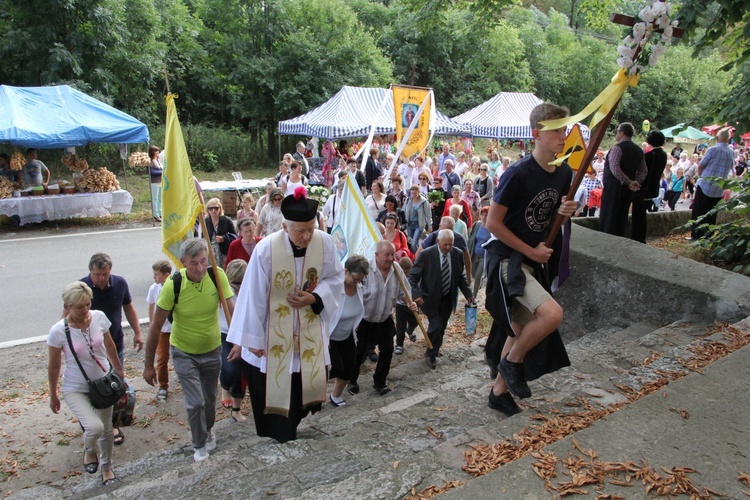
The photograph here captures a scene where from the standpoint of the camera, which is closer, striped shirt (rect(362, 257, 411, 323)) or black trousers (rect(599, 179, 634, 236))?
striped shirt (rect(362, 257, 411, 323))

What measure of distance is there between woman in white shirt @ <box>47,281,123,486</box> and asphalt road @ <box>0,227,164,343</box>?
3.97 metres

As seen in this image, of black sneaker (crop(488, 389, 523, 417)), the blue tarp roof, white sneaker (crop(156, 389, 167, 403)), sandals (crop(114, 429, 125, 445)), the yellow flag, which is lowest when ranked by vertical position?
sandals (crop(114, 429, 125, 445))

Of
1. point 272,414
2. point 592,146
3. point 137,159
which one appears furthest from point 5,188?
point 592,146

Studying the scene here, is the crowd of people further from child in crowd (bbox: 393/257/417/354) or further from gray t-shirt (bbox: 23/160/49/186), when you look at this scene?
gray t-shirt (bbox: 23/160/49/186)

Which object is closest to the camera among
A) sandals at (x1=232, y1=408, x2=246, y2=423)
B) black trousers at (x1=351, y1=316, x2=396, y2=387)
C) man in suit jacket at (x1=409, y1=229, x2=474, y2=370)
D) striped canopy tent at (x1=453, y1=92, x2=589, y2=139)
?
sandals at (x1=232, y1=408, x2=246, y2=423)

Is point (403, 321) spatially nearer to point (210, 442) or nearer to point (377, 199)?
point (210, 442)

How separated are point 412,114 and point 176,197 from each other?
23.3 feet

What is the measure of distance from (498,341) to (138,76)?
22.8m

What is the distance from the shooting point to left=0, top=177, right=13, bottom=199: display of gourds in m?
14.6

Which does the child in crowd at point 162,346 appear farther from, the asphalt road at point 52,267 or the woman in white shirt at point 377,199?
the woman in white shirt at point 377,199

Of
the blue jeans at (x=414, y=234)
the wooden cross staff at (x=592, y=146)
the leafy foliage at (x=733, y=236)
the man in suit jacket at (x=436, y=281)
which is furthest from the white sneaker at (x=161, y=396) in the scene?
the leafy foliage at (x=733, y=236)

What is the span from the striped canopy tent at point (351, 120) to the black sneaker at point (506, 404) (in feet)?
52.5

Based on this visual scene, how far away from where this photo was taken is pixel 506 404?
4.07 m

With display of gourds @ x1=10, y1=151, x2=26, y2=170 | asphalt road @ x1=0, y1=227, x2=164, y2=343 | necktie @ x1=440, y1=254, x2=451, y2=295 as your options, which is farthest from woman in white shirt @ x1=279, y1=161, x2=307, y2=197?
display of gourds @ x1=10, y1=151, x2=26, y2=170
